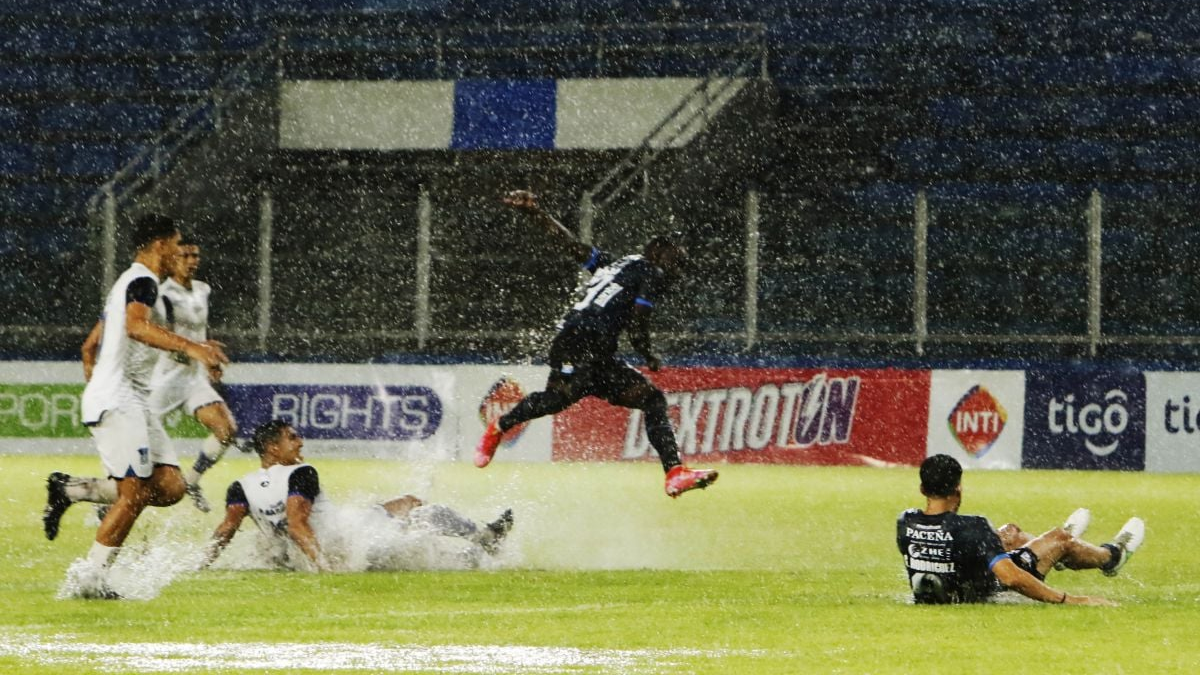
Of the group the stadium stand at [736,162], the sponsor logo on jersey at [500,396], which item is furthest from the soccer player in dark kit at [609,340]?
the sponsor logo on jersey at [500,396]

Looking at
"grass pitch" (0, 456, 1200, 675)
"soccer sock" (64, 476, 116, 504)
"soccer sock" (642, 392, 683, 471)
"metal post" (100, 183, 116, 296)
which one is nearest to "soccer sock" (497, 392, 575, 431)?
"soccer sock" (642, 392, 683, 471)

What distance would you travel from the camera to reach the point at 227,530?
33.6 ft

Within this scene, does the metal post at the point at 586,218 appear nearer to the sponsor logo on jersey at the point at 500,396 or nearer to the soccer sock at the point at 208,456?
the sponsor logo on jersey at the point at 500,396

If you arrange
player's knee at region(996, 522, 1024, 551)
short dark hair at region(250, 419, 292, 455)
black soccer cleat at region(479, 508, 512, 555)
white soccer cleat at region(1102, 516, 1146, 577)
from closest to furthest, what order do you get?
player's knee at region(996, 522, 1024, 551)
white soccer cleat at region(1102, 516, 1146, 577)
short dark hair at region(250, 419, 292, 455)
black soccer cleat at region(479, 508, 512, 555)

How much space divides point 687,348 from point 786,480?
7.87ft

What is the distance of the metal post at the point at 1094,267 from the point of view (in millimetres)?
18688

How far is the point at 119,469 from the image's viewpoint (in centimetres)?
895

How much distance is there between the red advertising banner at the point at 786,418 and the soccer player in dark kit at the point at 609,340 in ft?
25.3

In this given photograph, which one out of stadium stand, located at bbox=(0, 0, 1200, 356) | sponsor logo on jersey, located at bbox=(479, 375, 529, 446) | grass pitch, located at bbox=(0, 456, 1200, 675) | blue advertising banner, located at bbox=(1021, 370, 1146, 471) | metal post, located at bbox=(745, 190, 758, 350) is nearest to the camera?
grass pitch, located at bbox=(0, 456, 1200, 675)

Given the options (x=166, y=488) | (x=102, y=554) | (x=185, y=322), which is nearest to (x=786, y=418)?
(x=185, y=322)

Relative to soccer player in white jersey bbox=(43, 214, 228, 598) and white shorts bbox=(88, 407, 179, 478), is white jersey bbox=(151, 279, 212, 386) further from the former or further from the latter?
white shorts bbox=(88, 407, 179, 478)

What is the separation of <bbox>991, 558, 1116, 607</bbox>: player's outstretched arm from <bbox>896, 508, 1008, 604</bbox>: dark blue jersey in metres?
0.06

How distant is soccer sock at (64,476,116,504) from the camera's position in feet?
33.6

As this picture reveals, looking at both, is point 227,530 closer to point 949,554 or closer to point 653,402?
point 653,402
